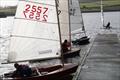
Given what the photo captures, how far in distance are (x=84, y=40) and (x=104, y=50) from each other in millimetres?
10868

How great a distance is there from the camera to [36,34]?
2411 centimetres

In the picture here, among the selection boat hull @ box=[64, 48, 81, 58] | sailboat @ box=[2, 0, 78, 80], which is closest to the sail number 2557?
sailboat @ box=[2, 0, 78, 80]

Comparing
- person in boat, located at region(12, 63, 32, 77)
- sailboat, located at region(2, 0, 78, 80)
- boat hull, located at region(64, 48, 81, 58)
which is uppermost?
sailboat, located at region(2, 0, 78, 80)

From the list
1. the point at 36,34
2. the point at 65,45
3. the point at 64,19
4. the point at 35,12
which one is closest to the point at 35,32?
the point at 36,34

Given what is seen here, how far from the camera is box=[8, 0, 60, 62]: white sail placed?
23281mm

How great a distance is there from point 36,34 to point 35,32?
177 millimetres

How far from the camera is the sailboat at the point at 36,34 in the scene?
76.4 ft

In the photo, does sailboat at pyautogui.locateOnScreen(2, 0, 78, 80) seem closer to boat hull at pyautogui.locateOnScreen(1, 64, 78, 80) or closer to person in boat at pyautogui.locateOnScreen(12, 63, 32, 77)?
boat hull at pyautogui.locateOnScreen(1, 64, 78, 80)

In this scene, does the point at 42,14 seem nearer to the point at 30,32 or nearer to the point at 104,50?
the point at 30,32

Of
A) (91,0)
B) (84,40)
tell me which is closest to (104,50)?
(84,40)

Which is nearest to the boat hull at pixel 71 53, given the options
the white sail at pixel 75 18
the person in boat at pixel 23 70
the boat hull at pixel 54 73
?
the white sail at pixel 75 18

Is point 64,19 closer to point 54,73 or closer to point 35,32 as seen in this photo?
point 35,32

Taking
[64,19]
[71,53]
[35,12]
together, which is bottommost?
[71,53]

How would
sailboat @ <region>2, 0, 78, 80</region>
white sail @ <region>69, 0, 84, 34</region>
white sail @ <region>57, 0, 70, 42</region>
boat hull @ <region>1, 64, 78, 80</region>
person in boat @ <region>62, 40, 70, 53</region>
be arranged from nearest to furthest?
sailboat @ <region>2, 0, 78, 80</region>, boat hull @ <region>1, 64, 78, 80</region>, person in boat @ <region>62, 40, 70, 53</region>, white sail @ <region>57, 0, 70, 42</region>, white sail @ <region>69, 0, 84, 34</region>
